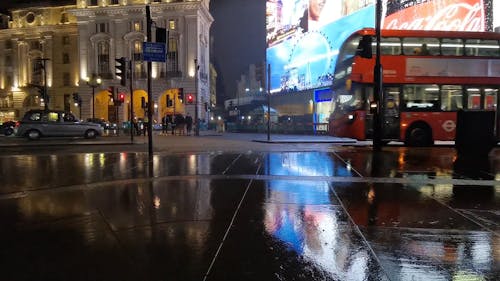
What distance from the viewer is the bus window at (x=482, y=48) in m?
20.0

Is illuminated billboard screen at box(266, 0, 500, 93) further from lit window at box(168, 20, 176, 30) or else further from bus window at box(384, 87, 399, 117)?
bus window at box(384, 87, 399, 117)

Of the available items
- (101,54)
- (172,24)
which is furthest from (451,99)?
(101,54)

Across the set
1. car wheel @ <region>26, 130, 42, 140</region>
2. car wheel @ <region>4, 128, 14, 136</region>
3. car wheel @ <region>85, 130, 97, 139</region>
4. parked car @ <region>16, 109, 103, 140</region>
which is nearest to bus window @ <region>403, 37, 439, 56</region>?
car wheel @ <region>85, 130, 97, 139</region>

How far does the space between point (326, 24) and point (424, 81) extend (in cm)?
2955

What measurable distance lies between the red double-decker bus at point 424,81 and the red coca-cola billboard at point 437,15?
12705mm

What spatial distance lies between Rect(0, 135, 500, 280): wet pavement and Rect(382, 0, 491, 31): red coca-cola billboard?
80.0ft

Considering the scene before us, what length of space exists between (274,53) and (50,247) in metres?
57.8

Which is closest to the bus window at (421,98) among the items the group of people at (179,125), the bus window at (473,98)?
the bus window at (473,98)

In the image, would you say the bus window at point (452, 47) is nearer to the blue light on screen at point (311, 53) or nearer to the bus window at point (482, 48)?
the bus window at point (482, 48)

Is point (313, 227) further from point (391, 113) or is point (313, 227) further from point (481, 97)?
point (481, 97)

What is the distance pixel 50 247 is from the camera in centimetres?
518

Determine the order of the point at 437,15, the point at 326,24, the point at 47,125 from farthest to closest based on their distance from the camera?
1. the point at 326,24
2. the point at 437,15
3. the point at 47,125

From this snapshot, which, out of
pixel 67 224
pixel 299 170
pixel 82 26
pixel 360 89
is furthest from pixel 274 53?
pixel 67 224

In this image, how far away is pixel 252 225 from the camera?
241 inches
